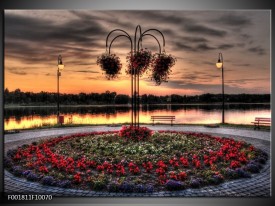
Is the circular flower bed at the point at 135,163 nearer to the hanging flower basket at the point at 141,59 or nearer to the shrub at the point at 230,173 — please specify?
the shrub at the point at 230,173

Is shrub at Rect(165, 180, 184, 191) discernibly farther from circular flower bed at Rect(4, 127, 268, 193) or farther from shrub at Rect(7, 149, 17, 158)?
shrub at Rect(7, 149, 17, 158)

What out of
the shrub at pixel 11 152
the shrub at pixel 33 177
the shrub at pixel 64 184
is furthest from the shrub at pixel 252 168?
the shrub at pixel 11 152

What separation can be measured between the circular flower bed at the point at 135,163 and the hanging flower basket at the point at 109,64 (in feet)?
7.02

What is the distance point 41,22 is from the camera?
11500 millimetres

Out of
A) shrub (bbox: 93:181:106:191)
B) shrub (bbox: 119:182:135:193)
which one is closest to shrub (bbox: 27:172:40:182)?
shrub (bbox: 93:181:106:191)

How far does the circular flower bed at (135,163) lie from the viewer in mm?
7367

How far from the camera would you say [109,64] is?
34.3ft

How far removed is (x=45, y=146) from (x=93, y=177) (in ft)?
14.2

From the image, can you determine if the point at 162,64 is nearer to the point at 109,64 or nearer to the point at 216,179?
the point at 109,64

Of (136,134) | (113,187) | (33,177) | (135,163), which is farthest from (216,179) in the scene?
(33,177)

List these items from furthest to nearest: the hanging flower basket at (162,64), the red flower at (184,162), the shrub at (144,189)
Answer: the hanging flower basket at (162,64) → the red flower at (184,162) → the shrub at (144,189)

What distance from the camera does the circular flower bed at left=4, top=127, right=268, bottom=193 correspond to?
7367mm

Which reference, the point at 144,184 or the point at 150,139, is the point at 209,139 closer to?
the point at 150,139
